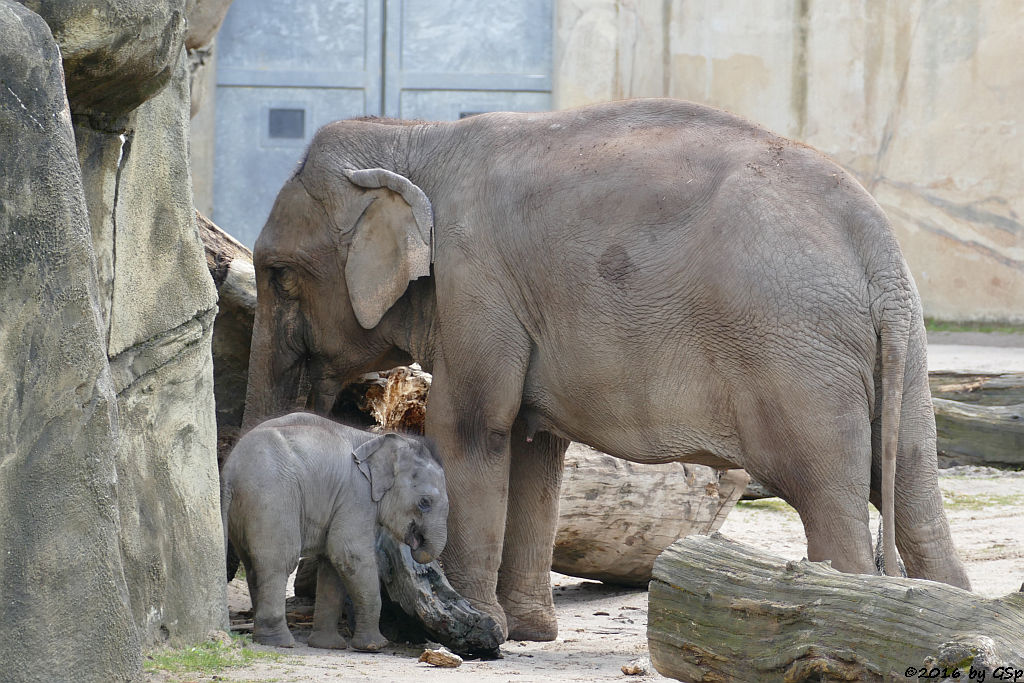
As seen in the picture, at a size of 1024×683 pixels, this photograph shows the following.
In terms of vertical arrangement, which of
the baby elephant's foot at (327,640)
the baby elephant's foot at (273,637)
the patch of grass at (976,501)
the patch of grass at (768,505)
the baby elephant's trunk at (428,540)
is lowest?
the patch of grass at (768,505)

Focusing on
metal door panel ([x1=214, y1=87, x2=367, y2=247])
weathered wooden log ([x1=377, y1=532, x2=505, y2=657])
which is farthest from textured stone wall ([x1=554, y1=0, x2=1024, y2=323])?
weathered wooden log ([x1=377, y1=532, x2=505, y2=657])

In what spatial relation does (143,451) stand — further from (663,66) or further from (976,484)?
(663,66)

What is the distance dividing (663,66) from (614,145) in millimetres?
9935

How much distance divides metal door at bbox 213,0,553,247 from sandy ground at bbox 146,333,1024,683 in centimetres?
566

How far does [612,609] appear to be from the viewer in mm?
5855

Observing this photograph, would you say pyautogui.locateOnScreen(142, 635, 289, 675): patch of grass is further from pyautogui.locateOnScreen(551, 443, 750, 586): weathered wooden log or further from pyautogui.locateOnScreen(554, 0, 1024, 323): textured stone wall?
pyautogui.locateOnScreen(554, 0, 1024, 323): textured stone wall

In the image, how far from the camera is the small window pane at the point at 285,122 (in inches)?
525

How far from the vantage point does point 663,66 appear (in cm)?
1437

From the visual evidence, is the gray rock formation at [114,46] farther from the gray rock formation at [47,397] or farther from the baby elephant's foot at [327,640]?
the baby elephant's foot at [327,640]

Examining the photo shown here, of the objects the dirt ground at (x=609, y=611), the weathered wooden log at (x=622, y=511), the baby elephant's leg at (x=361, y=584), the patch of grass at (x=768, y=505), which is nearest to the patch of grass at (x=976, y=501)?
the dirt ground at (x=609, y=611)

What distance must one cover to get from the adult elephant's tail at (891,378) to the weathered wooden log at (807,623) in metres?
0.88

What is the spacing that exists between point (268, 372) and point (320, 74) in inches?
327

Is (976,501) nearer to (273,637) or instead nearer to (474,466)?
(474,466)

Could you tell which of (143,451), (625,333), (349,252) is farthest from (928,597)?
(349,252)
